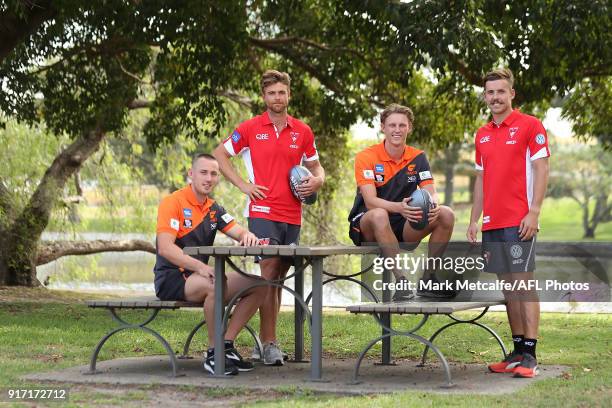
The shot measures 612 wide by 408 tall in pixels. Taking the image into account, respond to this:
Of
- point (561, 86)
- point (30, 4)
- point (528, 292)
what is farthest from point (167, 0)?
point (528, 292)

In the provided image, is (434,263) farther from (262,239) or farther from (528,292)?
(262,239)

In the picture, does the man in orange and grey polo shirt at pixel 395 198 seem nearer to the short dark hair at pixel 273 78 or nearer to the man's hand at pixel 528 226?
the man's hand at pixel 528 226

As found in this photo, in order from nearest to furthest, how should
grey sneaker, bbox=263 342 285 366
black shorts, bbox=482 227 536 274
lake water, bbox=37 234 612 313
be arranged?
black shorts, bbox=482 227 536 274
grey sneaker, bbox=263 342 285 366
lake water, bbox=37 234 612 313

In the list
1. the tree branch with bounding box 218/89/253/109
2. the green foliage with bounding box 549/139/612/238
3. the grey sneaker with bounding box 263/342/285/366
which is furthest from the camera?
the green foliage with bounding box 549/139/612/238

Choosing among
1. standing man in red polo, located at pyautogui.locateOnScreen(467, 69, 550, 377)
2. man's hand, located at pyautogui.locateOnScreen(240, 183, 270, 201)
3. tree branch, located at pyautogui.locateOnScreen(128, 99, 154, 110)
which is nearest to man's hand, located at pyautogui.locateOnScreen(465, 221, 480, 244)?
standing man in red polo, located at pyautogui.locateOnScreen(467, 69, 550, 377)

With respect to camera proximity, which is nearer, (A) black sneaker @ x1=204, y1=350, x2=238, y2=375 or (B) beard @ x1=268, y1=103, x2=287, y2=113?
(A) black sneaker @ x1=204, y1=350, x2=238, y2=375

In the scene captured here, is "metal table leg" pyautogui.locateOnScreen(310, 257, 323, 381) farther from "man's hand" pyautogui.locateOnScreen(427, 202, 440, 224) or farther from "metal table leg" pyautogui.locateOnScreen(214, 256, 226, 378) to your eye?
"man's hand" pyautogui.locateOnScreen(427, 202, 440, 224)

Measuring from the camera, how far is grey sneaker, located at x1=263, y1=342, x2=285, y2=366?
8109mm

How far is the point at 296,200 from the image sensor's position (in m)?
7.88

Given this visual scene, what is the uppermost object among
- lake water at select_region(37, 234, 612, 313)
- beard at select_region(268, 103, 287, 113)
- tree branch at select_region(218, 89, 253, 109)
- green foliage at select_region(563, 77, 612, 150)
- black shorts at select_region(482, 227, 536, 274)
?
tree branch at select_region(218, 89, 253, 109)

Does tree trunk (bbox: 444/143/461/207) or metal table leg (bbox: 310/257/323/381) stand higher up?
tree trunk (bbox: 444/143/461/207)

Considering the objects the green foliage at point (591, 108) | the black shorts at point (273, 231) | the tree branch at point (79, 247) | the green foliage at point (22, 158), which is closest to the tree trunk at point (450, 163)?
the tree branch at point (79, 247)

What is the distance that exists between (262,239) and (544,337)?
12.6ft

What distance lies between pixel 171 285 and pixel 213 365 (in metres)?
0.62
